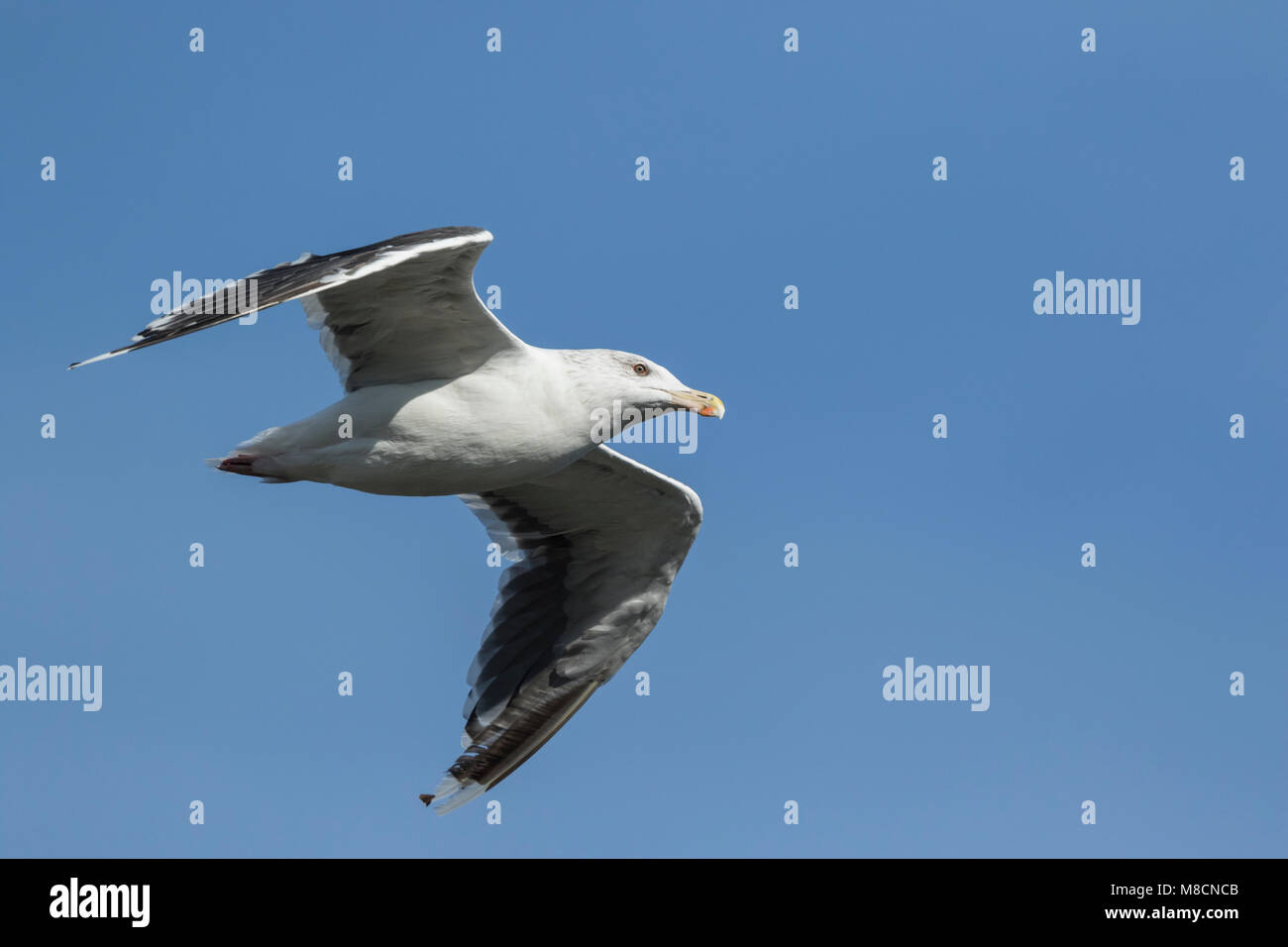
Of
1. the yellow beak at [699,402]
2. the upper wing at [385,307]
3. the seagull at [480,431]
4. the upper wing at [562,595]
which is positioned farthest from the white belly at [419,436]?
the upper wing at [562,595]

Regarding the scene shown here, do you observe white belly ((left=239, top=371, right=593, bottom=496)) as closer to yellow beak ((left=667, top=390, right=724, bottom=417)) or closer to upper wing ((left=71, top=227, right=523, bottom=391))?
upper wing ((left=71, top=227, right=523, bottom=391))

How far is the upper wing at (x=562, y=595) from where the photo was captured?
12.6m

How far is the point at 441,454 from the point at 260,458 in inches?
47.7

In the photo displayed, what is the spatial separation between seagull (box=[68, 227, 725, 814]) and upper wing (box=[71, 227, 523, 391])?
1 cm

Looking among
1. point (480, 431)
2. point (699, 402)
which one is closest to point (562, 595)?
point (699, 402)

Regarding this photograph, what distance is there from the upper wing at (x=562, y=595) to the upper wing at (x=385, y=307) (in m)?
2.09

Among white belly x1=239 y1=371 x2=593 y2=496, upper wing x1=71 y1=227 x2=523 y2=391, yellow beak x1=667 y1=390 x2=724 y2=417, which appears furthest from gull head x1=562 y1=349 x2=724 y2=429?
upper wing x1=71 y1=227 x2=523 y2=391

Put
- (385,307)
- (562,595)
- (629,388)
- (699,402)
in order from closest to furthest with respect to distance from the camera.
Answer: (385,307), (629,388), (699,402), (562,595)

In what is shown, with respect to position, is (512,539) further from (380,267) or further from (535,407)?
(380,267)

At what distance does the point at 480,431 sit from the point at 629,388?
3.68ft

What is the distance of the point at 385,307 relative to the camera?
34.4ft

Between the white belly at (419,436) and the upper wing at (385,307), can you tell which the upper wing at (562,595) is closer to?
the white belly at (419,436)

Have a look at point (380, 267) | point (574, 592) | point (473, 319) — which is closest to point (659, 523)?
point (574, 592)

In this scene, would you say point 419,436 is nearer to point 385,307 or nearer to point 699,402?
point 385,307
